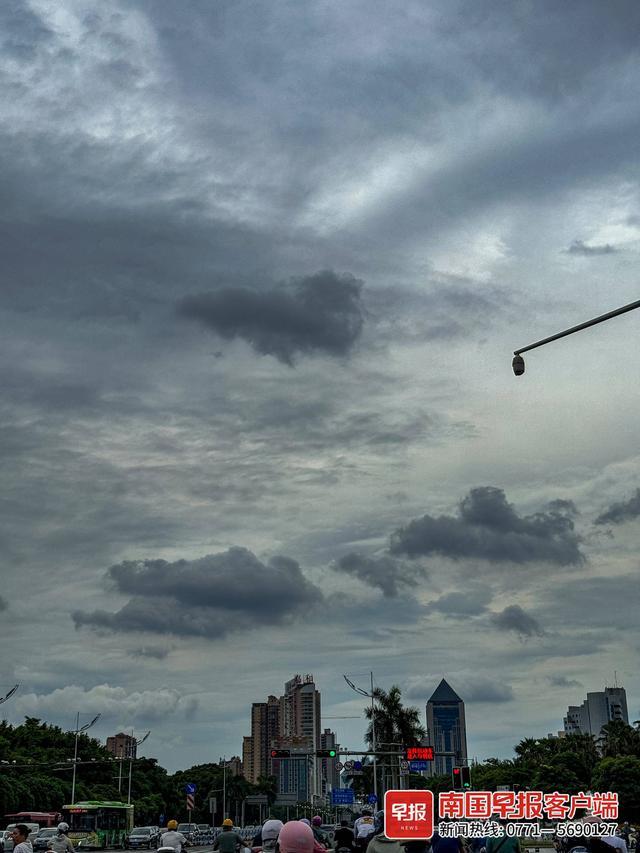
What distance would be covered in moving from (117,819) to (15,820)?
7666 mm

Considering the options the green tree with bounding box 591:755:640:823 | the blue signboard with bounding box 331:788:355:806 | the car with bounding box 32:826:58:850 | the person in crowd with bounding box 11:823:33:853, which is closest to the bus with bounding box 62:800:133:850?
the car with bounding box 32:826:58:850

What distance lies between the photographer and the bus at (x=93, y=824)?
66125mm

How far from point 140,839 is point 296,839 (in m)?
71.9

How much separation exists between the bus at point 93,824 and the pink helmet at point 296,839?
62.4 metres

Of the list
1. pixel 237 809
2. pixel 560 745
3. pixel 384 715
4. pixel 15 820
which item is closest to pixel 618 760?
pixel 384 715

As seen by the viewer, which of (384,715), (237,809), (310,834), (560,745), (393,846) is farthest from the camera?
(237,809)

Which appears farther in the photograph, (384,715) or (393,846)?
(384,715)

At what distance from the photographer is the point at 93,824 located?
220 ft

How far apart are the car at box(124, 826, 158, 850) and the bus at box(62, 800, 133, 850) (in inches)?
68.2

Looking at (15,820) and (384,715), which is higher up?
(384,715)

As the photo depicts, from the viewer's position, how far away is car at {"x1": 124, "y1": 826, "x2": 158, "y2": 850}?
73.1 metres

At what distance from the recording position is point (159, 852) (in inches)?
787

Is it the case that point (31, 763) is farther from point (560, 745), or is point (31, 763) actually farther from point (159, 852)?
point (159, 852)

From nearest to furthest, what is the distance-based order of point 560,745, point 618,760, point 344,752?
point 344,752 < point 618,760 < point 560,745
